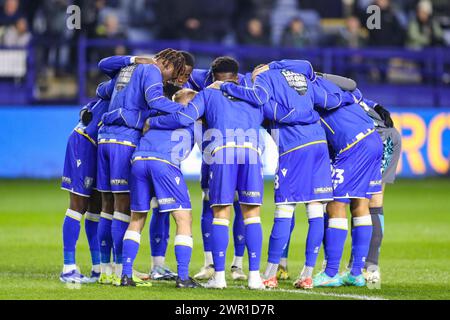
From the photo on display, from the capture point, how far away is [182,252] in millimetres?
10016

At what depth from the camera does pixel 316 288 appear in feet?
34.1

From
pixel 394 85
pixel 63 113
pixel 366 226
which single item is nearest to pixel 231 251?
pixel 366 226

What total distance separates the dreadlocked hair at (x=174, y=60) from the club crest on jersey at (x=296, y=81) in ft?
3.23

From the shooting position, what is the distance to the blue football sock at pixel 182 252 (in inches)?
395

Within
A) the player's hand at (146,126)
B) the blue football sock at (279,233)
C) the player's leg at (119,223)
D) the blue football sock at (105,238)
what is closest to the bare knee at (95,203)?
the blue football sock at (105,238)

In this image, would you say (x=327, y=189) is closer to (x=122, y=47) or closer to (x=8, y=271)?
(x=8, y=271)

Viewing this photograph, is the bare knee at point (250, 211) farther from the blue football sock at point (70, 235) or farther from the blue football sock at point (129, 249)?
the blue football sock at point (70, 235)

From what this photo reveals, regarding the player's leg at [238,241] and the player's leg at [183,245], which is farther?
the player's leg at [238,241]

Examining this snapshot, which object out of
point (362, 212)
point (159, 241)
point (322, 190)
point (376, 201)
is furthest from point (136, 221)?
point (376, 201)

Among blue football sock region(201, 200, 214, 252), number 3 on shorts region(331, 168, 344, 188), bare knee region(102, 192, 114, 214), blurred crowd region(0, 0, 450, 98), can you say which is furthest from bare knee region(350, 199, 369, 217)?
blurred crowd region(0, 0, 450, 98)

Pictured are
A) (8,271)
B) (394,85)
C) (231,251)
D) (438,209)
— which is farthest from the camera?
(394,85)

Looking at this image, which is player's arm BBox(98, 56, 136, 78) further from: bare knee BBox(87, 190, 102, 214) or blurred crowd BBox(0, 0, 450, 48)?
blurred crowd BBox(0, 0, 450, 48)

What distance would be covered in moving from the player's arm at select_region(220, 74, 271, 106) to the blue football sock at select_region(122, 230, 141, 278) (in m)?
1.58

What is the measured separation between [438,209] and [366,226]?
25.4 ft
